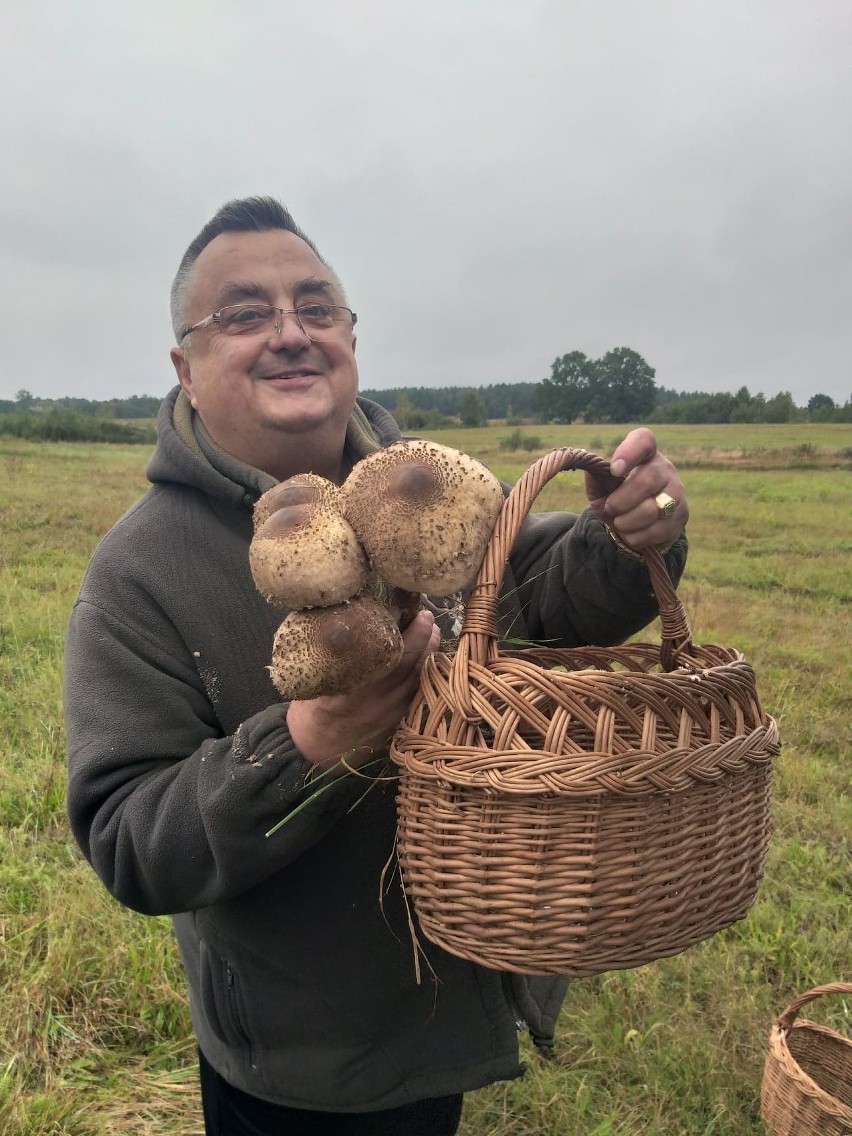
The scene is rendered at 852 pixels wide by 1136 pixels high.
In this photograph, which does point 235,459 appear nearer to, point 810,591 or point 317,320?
point 317,320

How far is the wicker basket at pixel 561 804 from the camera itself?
1270mm

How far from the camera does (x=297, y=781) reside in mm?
1431

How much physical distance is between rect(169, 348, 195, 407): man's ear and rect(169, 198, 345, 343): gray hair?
0.04 meters

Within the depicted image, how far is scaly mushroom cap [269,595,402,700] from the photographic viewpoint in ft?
3.91

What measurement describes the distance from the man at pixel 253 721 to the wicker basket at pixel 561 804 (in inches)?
11.8

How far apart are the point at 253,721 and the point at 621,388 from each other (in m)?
47.3

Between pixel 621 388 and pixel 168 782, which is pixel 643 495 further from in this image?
pixel 621 388

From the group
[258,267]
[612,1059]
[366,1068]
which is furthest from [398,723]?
[612,1059]

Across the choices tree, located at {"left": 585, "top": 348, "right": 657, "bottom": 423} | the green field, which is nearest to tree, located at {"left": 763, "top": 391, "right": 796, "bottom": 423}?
tree, located at {"left": 585, "top": 348, "right": 657, "bottom": 423}

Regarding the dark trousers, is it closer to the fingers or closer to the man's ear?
the fingers

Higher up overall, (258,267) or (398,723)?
(258,267)

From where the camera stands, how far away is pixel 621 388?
4619 cm

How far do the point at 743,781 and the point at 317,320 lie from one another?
1.42m

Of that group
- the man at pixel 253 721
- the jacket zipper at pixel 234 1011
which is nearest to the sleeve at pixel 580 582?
the man at pixel 253 721
